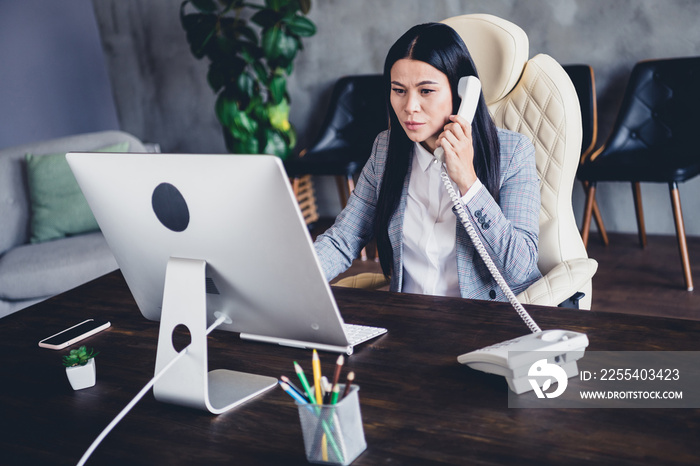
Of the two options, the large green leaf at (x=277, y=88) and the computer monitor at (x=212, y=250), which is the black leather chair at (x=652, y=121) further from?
the computer monitor at (x=212, y=250)

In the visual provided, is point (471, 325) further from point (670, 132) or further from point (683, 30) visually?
point (683, 30)

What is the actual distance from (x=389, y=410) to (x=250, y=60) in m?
3.29

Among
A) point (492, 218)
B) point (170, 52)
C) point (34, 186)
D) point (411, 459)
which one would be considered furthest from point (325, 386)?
point (170, 52)

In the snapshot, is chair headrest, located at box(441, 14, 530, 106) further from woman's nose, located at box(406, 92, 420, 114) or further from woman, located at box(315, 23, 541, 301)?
woman's nose, located at box(406, 92, 420, 114)

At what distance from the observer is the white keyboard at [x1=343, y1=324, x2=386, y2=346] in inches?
46.2

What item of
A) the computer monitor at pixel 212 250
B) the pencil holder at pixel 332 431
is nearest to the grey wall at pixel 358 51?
the computer monitor at pixel 212 250

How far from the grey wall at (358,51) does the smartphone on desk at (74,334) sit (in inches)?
119

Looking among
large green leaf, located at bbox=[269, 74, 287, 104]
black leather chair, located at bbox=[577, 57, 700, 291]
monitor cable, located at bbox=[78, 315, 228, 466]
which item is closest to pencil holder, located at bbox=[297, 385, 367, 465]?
monitor cable, located at bbox=[78, 315, 228, 466]

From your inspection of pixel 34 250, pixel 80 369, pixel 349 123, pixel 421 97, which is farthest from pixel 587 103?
pixel 80 369

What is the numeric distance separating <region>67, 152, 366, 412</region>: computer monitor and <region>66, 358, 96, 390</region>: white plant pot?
163 millimetres

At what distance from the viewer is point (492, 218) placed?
1424 millimetres

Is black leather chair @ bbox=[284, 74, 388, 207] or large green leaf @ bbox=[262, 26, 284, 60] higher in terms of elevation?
large green leaf @ bbox=[262, 26, 284, 60]

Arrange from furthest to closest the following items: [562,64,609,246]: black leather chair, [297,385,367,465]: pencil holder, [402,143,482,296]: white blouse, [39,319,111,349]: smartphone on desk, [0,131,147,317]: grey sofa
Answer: [562,64,609,246]: black leather chair < [0,131,147,317]: grey sofa < [402,143,482,296]: white blouse < [39,319,111,349]: smartphone on desk < [297,385,367,465]: pencil holder

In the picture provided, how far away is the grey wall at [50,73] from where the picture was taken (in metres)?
4.46
